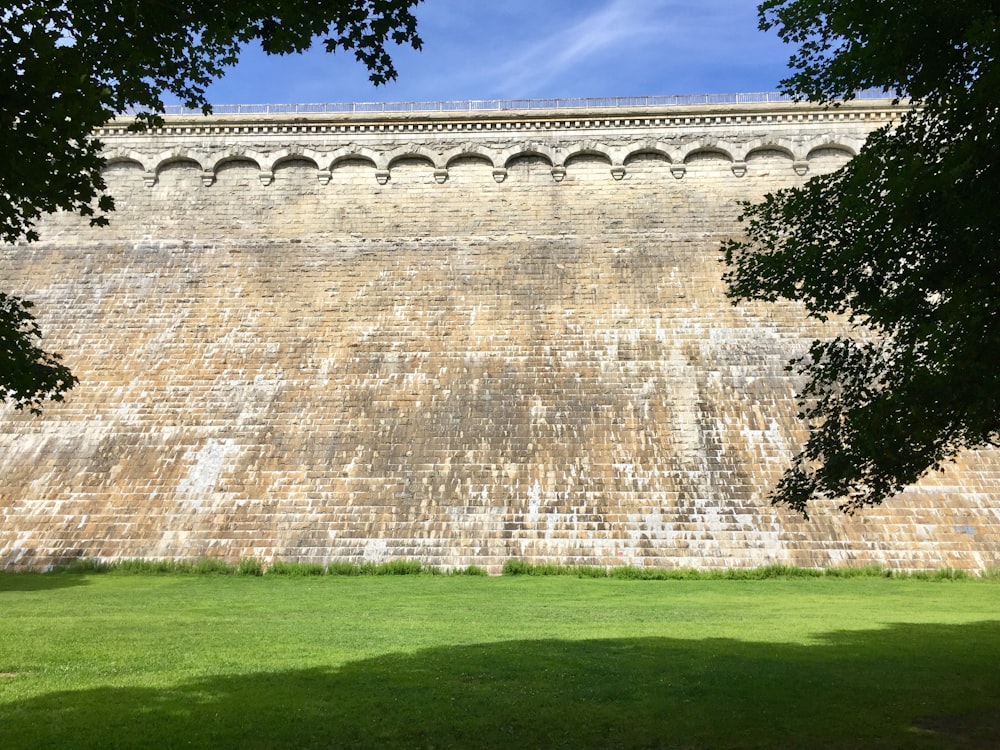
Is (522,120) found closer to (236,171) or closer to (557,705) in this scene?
(236,171)

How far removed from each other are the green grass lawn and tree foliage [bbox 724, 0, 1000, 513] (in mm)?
2254

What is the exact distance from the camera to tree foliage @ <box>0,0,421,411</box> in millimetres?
5562

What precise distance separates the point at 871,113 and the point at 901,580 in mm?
15883

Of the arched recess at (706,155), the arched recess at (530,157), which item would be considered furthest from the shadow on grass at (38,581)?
the arched recess at (706,155)

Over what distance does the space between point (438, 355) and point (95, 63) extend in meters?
15.2

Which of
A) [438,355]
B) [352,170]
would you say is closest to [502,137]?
[352,170]

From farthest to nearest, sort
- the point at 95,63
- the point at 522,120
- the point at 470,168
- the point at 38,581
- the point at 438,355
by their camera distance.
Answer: the point at 522,120 < the point at 470,168 < the point at 438,355 < the point at 38,581 < the point at 95,63

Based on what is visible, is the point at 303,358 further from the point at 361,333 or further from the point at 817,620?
the point at 817,620

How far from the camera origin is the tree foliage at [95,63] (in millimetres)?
5562

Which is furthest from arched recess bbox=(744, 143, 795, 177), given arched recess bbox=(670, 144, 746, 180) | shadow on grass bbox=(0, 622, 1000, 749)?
shadow on grass bbox=(0, 622, 1000, 749)

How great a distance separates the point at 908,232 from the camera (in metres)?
7.08

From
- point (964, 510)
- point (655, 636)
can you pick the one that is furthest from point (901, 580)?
point (655, 636)

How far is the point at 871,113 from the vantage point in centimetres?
2439

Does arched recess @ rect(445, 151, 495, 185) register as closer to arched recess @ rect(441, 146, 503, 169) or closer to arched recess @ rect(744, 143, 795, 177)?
arched recess @ rect(441, 146, 503, 169)
